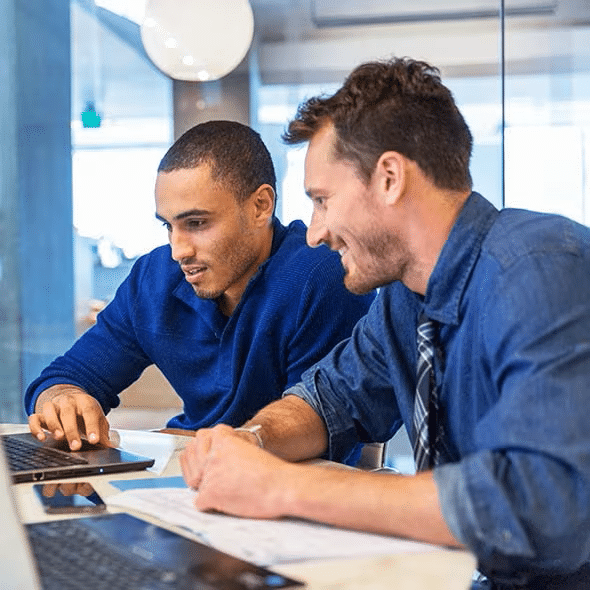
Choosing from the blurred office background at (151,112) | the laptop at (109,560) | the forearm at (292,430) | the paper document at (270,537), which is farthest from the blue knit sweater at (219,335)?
the blurred office background at (151,112)

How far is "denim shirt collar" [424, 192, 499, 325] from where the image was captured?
1.30 metres

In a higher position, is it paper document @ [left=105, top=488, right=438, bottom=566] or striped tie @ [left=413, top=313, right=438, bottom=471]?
striped tie @ [left=413, top=313, right=438, bottom=471]

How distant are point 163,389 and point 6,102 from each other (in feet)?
5.12

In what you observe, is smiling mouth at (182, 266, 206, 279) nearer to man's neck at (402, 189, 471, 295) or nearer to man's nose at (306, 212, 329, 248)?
man's nose at (306, 212, 329, 248)

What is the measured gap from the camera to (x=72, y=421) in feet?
5.53

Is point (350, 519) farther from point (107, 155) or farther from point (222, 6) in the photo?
point (107, 155)

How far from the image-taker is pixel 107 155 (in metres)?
5.45

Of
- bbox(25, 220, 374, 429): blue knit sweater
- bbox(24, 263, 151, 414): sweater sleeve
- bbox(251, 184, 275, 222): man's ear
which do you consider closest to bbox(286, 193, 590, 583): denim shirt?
bbox(25, 220, 374, 429): blue knit sweater

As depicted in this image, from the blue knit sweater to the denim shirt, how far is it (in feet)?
1.61

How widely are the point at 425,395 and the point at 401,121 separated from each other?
0.39 metres

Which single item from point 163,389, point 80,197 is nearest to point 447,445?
point 163,389

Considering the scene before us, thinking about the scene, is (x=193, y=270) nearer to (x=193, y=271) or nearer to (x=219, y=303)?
(x=193, y=271)

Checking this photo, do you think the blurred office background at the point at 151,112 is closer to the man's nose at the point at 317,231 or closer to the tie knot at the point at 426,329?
the man's nose at the point at 317,231

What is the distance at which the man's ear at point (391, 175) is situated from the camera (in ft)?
4.59
